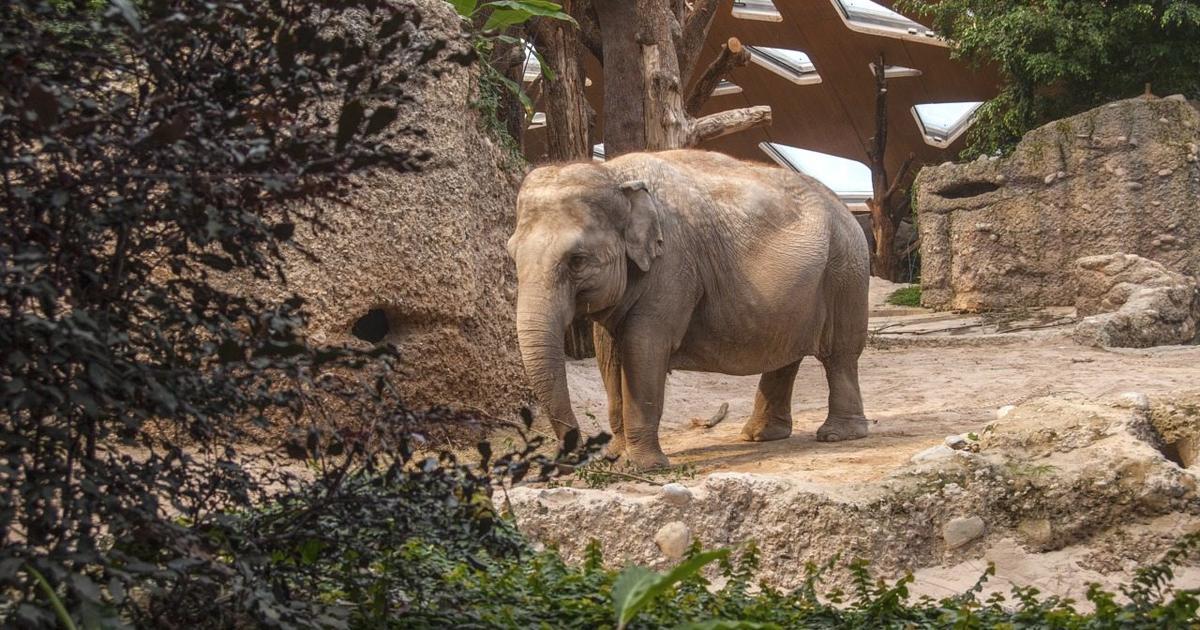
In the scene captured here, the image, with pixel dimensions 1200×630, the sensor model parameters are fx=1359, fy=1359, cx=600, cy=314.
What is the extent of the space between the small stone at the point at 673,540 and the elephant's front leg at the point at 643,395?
2113 mm

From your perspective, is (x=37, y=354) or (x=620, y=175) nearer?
(x=37, y=354)

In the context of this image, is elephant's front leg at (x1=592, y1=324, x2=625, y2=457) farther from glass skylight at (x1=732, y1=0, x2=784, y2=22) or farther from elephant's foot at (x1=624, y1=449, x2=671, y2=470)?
glass skylight at (x1=732, y1=0, x2=784, y2=22)

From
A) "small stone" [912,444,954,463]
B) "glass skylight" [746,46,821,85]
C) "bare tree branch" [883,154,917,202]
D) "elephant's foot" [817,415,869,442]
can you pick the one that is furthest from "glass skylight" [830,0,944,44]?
"small stone" [912,444,954,463]

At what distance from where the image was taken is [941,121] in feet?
100

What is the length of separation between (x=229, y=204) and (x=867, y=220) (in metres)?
33.2

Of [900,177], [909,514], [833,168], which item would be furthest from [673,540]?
[833,168]

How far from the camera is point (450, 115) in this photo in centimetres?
851

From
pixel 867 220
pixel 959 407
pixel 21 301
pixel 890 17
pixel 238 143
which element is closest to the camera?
pixel 21 301

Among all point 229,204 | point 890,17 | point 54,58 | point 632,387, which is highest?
point 890,17

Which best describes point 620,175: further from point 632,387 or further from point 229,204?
point 229,204

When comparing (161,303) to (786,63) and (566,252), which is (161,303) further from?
(786,63)

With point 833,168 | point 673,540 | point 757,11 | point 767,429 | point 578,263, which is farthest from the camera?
point 833,168

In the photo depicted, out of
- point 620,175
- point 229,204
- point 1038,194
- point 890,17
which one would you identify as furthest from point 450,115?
point 890,17

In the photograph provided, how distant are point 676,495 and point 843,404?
3.38 m
